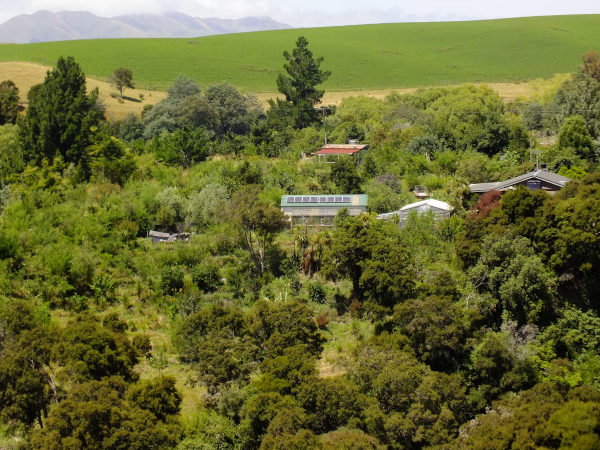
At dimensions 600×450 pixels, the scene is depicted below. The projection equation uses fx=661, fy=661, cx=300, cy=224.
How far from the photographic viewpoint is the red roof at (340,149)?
44.4 meters

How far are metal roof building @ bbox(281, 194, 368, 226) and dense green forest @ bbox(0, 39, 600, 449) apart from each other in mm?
1202

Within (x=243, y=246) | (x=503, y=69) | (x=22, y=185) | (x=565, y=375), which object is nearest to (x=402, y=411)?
(x=565, y=375)

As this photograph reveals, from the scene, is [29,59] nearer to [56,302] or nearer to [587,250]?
[56,302]

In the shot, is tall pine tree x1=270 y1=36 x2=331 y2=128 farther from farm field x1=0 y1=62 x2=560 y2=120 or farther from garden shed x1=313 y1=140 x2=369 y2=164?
farm field x1=0 y1=62 x2=560 y2=120

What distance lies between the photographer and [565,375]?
827 inches

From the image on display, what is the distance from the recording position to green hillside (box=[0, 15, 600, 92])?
94.8 metres

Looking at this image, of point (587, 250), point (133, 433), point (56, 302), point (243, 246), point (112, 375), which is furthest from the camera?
point (243, 246)

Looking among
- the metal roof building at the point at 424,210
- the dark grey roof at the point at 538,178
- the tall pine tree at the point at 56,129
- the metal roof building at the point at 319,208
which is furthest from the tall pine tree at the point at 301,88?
the dark grey roof at the point at 538,178

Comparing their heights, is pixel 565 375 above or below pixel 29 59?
below

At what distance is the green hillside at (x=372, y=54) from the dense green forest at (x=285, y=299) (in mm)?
51040

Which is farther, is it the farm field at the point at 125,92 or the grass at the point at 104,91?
the farm field at the point at 125,92

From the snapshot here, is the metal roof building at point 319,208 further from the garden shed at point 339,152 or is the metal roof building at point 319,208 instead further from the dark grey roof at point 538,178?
the garden shed at point 339,152

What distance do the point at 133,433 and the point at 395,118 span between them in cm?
4668

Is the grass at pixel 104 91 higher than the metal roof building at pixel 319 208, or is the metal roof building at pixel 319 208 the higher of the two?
the grass at pixel 104 91
